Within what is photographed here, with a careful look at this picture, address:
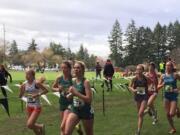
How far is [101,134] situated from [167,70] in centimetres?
243

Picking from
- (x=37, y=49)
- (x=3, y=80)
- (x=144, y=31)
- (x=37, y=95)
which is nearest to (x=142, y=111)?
(x=37, y=95)

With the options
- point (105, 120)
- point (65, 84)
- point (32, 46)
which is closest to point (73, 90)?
point (65, 84)

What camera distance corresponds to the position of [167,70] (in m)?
13.6

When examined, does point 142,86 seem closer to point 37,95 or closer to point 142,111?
point 142,111

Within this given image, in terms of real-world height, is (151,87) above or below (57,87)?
below

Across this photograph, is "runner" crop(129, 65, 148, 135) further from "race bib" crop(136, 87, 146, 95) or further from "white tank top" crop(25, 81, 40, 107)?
"white tank top" crop(25, 81, 40, 107)

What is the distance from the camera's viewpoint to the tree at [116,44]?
143 m

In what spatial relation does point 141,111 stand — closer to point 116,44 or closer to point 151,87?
point 151,87

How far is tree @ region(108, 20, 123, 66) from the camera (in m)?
143

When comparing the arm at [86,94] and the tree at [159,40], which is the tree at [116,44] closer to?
the tree at [159,40]

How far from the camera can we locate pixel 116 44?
148 meters

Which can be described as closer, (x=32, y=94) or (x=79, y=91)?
(x=79, y=91)

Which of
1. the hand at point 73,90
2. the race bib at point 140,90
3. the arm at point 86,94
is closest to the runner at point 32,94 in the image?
the arm at point 86,94

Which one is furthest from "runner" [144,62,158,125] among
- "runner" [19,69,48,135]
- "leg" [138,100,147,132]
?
"runner" [19,69,48,135]
